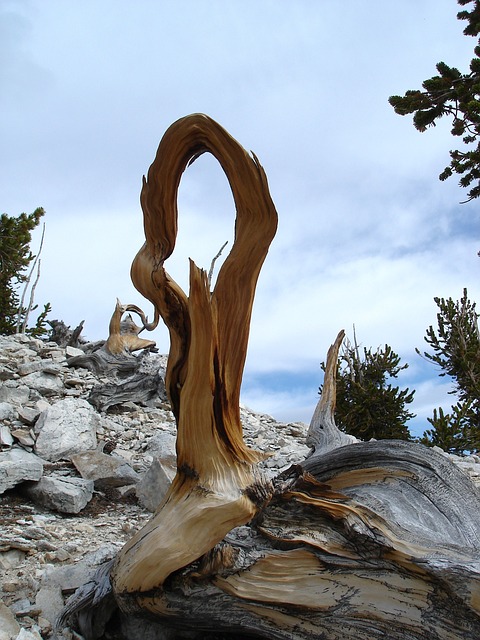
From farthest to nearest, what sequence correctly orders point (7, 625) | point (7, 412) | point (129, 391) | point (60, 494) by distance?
point (129, 391) < point (7, 412) < point (60, 494) < point (7, 625)

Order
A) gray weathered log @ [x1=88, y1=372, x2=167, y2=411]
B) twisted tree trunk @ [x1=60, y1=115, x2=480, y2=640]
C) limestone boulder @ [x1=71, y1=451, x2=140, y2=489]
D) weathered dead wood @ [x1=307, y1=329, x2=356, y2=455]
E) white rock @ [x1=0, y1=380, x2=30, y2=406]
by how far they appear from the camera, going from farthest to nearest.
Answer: gray weathered log @ [x1=88, y1=372, x2=167, y2=411], white rock @ [x1=0, y1=380, x2=30, y2=406], limestone boulder @ [x1=71, y1=451, x2=140, y2=489], weathered dead wood @ [x1=307, y1=329, x2=356, y2=455], twisted tree trunk @ [x1=60, y1=115, x2=480, y2=640]

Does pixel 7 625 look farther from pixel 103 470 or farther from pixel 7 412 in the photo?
pixel 7 412

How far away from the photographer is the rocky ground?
2.49 meters

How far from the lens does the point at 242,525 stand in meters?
2.12

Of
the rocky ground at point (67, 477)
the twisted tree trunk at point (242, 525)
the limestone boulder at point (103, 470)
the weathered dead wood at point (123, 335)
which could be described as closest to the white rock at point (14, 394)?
the rocky ground at point (67, 477)

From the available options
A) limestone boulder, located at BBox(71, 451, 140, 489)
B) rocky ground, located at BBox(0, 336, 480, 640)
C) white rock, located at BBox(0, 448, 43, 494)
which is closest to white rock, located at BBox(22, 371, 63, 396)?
rocky ground, located at BBox(0, 336, 480, 640)

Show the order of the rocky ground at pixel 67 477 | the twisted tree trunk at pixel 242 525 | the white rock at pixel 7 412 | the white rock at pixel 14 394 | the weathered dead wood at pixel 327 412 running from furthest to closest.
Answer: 1. the white rock at pixel 14 394
2. the white rock at pixel 7 412
3. the weathered dead wood at pixel 327 412
4. the rocky ground at pixel 67 477
5. the twisted tree trunk at pixel 242 525

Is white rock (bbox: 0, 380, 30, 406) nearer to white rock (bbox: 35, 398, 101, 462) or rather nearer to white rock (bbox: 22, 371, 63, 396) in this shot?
white rock (bbox: 22, 371, 63, 396)

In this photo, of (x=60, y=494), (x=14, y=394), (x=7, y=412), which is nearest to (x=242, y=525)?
(x=60, y=494)

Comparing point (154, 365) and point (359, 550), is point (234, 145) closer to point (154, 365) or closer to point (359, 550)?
point (359, 550)

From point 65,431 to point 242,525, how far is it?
3.74 m

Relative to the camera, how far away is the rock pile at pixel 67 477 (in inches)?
98.3

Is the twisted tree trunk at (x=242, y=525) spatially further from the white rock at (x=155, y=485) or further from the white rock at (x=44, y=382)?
the white rock at (x=44, y=382)

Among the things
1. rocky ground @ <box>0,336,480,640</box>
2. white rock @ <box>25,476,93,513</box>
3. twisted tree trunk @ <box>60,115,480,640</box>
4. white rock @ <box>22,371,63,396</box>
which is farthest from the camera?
white rock @ <box>22,371,63,396</box>
